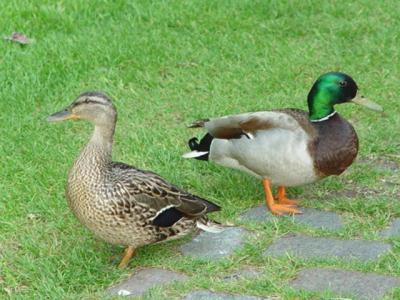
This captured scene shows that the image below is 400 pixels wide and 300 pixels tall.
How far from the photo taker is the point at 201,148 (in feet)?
17.8

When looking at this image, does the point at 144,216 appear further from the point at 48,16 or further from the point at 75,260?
the point at 48,16

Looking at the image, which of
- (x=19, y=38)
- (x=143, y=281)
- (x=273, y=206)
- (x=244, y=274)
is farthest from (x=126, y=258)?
(x=19, y=38)

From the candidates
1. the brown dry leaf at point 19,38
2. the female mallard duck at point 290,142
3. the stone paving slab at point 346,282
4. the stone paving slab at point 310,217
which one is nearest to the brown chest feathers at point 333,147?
the female mallard duck at point 290,142

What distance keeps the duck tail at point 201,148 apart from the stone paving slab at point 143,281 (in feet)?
3.27

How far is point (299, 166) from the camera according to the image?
197 inches

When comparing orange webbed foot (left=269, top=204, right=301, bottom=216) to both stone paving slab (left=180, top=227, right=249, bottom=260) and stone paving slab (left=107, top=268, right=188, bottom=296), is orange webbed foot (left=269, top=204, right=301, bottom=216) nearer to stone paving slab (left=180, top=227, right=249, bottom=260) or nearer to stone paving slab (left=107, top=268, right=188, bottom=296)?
stone paving slab (left=180, top=227, right=249, bottom=260)

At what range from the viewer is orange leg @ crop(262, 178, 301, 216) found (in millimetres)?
5148

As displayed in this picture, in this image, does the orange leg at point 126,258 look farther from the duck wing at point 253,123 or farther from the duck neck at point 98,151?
the duck wing at point 253,123

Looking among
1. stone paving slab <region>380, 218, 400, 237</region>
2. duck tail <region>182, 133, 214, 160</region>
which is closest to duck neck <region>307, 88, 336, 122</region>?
duck tail <region>182, 133, 214, 160</region>

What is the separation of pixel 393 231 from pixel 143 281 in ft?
4.37

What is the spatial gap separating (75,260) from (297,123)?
1.41m

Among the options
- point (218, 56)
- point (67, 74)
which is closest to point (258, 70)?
point (218, 56)

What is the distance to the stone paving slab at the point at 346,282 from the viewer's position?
4242 mm

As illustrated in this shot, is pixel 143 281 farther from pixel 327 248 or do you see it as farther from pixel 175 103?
pixel 175 103
